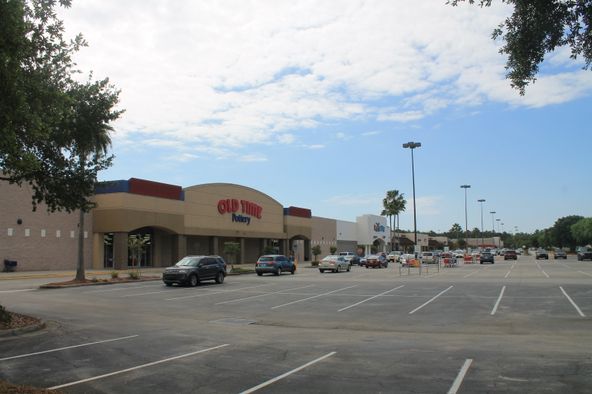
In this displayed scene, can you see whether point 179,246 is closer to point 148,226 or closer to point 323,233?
point 148,226

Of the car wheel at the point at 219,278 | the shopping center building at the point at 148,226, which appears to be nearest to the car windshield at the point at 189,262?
the car wheel at the point at 219,278

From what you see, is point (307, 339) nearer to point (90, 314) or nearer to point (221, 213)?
point (90, 314)

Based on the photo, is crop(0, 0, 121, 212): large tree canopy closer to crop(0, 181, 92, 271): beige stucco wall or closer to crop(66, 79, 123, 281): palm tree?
crop(66, 79, 123, 281): palm tree

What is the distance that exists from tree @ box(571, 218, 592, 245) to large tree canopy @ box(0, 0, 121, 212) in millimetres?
131146

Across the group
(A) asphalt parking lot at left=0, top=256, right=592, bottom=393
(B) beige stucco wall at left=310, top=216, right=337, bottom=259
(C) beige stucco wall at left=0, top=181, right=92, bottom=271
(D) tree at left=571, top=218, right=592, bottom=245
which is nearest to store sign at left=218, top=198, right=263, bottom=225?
(C) beige stucco wall at left=0, top=181, right=92, bottom=271

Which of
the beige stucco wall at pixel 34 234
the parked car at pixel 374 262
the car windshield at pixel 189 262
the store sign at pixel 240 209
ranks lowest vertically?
the parked car at pixel 374 262

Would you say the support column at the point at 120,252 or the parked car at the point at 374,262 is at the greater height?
the support column at the point at 120,252

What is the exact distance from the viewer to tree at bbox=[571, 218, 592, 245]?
412 ft

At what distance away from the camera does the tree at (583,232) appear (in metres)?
126

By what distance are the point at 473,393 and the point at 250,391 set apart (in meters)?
3.00

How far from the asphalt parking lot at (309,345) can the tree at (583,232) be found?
11841 cm

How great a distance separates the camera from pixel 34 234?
140ft

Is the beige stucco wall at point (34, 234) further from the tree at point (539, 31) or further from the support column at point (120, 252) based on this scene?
the tree at point (539, 31)

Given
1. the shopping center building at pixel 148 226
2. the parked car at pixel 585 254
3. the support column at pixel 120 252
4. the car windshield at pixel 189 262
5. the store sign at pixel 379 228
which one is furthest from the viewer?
the store sign at pixel 379 228
